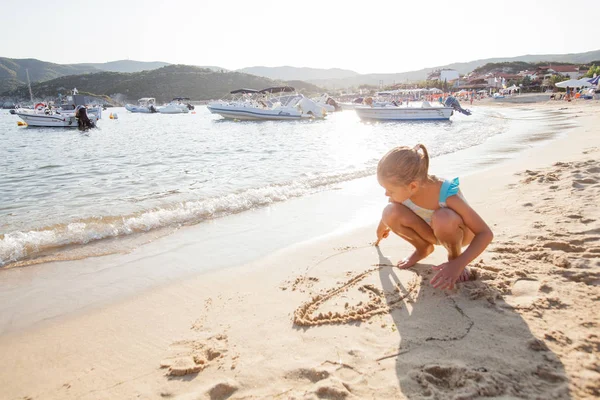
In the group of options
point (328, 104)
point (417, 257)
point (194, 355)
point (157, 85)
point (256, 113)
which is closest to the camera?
→ point (194, 355)

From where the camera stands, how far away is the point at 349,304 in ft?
8.02

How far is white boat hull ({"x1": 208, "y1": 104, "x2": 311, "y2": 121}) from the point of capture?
31281 mm

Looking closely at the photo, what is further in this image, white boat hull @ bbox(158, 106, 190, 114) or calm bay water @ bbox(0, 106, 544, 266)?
white boat hull @ bbox(158, 106, 190, 114)

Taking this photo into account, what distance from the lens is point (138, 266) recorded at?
11.6 ft

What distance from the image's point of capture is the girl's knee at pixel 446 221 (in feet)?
7.74

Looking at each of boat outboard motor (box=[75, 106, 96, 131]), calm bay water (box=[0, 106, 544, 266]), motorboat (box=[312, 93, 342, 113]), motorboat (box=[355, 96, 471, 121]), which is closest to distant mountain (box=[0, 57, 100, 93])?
motorboat (box=[312, 93, 342, 113])

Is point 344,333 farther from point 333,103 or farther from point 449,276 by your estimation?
point 333,103

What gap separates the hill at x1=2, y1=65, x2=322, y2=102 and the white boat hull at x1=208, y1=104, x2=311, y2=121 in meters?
79.7

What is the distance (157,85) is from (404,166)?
418 feet

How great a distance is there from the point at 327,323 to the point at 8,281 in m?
3.12

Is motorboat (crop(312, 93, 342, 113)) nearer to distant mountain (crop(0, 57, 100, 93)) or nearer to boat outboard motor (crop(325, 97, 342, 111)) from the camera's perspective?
boat outboard motor (crop(325, 97, 342, 111))

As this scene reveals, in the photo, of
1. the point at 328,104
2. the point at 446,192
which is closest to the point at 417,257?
the point at 446,192

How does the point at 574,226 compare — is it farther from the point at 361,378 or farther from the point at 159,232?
the point at 159,232

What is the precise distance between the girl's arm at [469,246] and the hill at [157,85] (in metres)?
110
